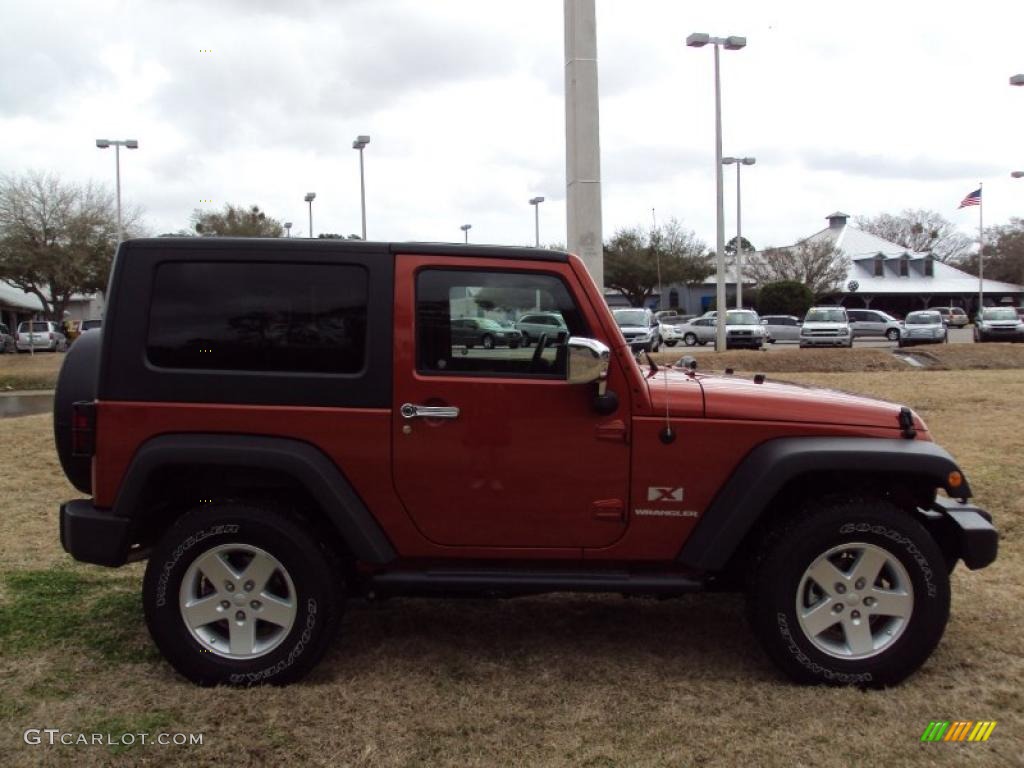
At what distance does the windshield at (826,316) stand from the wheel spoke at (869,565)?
2937 cm

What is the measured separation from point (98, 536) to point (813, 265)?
59177 millimetres

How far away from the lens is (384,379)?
372 cm

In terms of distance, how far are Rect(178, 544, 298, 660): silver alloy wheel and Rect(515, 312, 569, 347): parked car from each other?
4.61 feet

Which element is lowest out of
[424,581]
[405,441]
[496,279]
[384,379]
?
[424,581]

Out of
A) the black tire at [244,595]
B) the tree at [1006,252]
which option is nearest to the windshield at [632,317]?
the black tire at [244,595]

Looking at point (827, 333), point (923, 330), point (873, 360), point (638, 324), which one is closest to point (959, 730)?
point (873, 360)

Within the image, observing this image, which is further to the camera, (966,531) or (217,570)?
(966,531)

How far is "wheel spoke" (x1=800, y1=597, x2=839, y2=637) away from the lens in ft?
12.3

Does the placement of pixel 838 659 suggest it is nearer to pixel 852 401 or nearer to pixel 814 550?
pixel 814 550

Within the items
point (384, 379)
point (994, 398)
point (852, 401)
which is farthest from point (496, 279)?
point (994, 398)

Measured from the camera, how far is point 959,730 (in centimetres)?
342

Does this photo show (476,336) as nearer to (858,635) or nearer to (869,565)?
(869,565)

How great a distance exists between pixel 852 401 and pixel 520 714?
1971 mm

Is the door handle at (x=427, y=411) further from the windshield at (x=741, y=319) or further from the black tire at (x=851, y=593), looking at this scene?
the windshield at (x=741, y=319)
